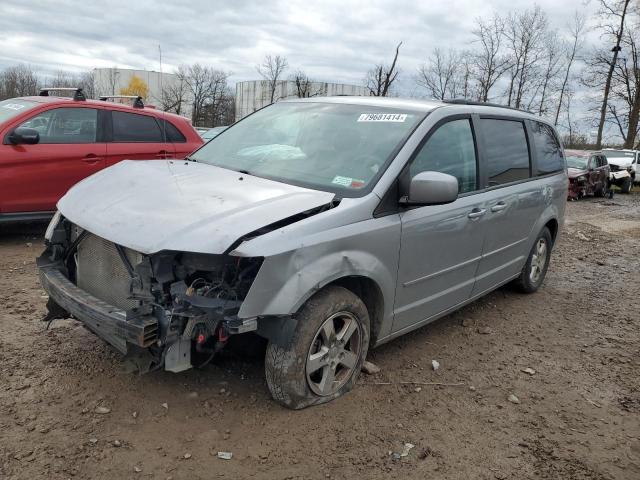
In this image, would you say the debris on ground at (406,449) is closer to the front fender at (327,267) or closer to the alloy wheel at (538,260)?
the front fender at (327,267)

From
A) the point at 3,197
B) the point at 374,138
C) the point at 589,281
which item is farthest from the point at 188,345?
the point at 589,281

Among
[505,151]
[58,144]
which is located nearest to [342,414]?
[505,151]

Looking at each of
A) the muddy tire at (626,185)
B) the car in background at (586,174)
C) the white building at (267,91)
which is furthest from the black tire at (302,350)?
the white building at (267,91)

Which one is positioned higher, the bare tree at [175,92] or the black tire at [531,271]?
the bare tree at [175,92]

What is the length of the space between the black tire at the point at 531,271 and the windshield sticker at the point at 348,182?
2828mm

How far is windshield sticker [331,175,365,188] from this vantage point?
327cm

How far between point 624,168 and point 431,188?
2329 centimetres

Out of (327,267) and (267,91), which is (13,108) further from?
(267,91)

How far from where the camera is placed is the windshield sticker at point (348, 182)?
3.27m

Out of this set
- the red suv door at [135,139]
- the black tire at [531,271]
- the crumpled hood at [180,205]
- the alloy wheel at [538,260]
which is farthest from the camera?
the red suv door at [135,139]

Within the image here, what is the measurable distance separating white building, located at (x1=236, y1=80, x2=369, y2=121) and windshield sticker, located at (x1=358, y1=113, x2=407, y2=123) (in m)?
37.4

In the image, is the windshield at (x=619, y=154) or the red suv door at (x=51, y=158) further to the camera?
the windshield at (x=619, y=154)

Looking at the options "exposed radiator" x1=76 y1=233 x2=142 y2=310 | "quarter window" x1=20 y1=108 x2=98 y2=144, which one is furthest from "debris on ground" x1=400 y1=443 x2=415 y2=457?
"quarter window" x1=20 y1=108 x2=98 y2=144

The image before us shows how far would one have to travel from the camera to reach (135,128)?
23.5 feet
